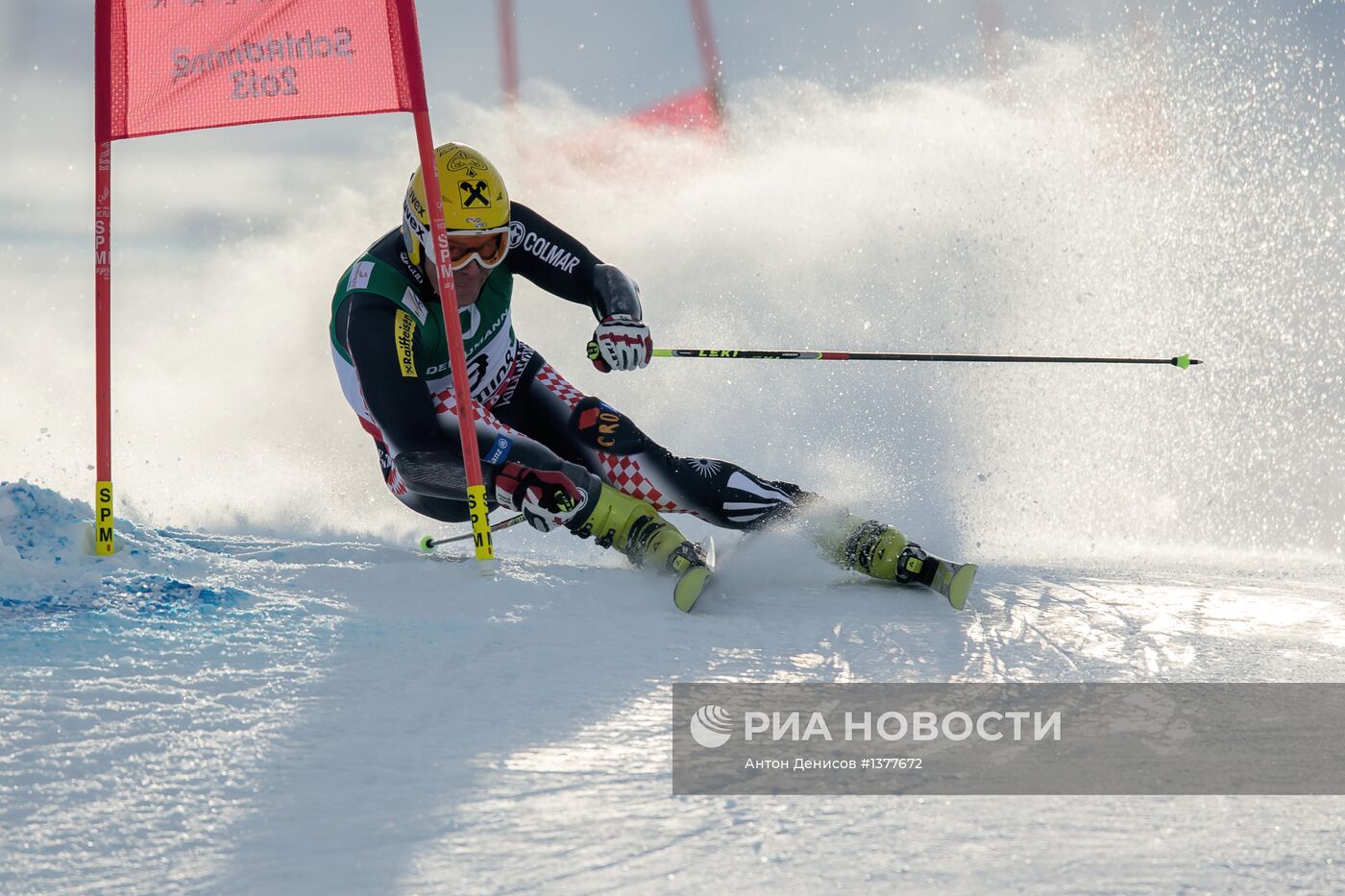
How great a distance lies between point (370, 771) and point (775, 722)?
2.61 ft

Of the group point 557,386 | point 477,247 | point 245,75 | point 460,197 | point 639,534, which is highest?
point 245,75

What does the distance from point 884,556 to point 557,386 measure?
4.95 ft

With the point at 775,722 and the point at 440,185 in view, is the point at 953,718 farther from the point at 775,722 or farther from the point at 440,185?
the point at 440,185

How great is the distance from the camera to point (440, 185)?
12.7ft

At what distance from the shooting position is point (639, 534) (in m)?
3.74

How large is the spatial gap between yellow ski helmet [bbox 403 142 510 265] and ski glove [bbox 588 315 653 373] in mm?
515

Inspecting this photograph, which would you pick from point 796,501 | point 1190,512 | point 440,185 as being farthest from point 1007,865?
point 1190,512

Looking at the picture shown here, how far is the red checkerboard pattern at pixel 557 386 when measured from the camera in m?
4.47

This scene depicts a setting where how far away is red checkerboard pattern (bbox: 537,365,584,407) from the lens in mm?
4468

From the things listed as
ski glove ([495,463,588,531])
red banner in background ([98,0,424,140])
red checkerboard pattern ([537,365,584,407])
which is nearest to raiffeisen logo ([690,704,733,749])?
ski glove ([495,463,588,531])

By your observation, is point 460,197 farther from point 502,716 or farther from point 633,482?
point 502,716

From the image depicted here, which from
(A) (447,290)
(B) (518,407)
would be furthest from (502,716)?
(B) (518,407)

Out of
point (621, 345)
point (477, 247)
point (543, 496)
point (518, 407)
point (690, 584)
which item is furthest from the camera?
point (518, 407)

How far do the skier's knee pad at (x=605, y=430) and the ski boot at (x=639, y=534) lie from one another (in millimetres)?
383
